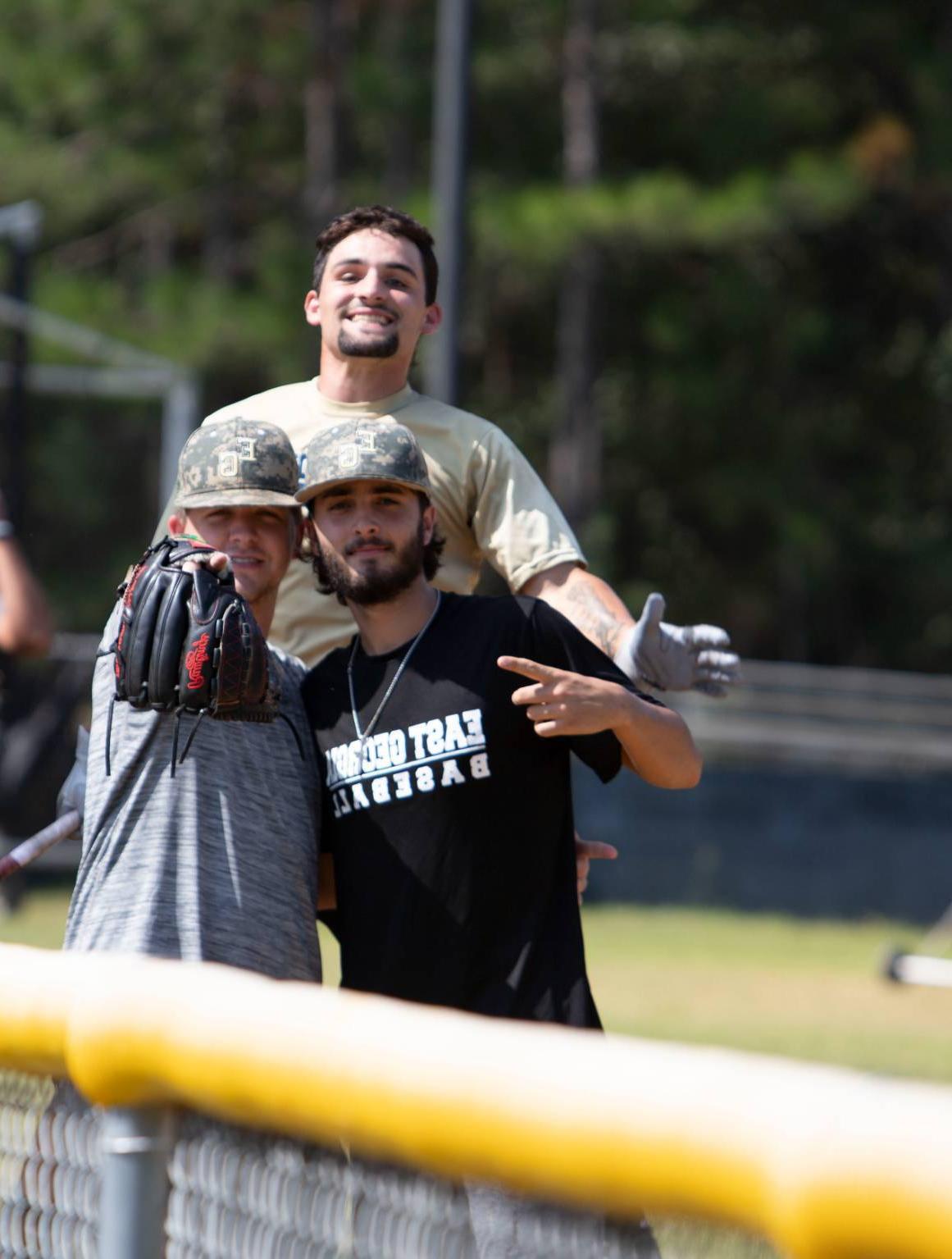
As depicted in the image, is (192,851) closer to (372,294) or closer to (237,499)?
(237,499)

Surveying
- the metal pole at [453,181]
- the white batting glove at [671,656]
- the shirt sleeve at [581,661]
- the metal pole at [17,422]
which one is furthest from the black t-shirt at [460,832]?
the metal pole at [17,422]

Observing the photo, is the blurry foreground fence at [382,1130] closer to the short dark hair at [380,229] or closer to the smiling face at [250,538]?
the smiling face at [250,538]

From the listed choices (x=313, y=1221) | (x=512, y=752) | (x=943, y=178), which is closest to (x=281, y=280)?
(x=943, y=178)

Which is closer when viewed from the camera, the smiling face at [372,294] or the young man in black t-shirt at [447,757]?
the young man in black t-shirt at [447,757]

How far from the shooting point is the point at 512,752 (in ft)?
10.9

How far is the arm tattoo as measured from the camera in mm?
3709

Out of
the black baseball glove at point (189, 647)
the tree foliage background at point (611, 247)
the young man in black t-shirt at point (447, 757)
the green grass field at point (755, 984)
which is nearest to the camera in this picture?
the black baseball glove at point (189, 647)

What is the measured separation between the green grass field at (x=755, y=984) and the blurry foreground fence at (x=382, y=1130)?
599 centimetres

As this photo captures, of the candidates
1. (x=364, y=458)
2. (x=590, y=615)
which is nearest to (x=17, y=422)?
(x=590, y=615)

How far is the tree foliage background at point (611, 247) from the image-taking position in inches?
771

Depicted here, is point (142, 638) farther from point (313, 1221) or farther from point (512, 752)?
point (313, 1221)

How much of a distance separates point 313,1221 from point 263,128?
71.3ft

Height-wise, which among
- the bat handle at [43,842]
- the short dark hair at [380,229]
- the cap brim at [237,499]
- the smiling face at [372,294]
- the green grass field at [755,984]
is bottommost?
the green grass field at [755,984]

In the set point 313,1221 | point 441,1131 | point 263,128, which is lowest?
point 313,1221
